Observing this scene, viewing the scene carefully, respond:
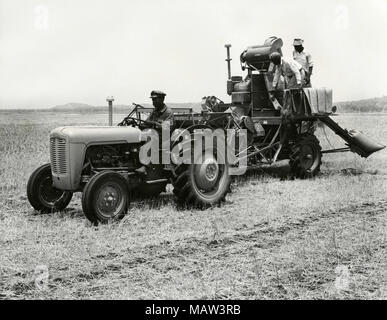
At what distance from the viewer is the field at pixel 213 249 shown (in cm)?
432

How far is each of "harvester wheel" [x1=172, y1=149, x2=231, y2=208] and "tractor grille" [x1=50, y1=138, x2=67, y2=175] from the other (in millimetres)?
1543

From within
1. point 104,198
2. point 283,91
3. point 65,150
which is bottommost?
point 104,198

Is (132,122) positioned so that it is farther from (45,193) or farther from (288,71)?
(288,71)

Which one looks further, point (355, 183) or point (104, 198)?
point (355, 183)

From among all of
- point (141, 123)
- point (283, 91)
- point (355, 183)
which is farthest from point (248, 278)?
point (283, 91)

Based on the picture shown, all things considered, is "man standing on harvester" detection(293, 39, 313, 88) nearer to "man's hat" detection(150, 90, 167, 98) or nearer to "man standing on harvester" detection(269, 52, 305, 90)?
"man standing on harvester" detection(269, 52, 305, 90)

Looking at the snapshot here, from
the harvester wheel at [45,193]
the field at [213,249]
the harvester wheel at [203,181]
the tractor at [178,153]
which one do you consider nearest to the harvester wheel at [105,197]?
the tractor at [178,153]

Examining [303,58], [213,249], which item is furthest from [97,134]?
[303,58]

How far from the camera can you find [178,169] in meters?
7.45

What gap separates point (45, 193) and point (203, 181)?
2217mm

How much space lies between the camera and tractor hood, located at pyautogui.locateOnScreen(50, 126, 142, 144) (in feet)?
22.2

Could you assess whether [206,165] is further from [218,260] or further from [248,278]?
[248,278]

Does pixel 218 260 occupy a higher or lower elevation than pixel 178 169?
lower
